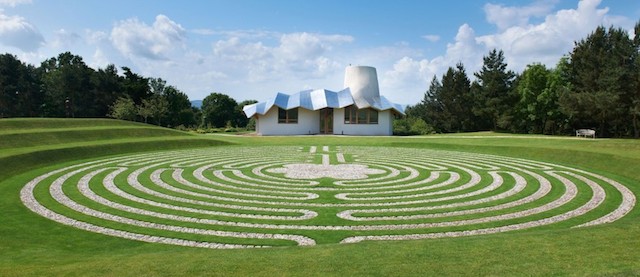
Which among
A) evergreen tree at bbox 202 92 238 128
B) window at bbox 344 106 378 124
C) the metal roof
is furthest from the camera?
evergreen tree at bbox 202 92 238 128

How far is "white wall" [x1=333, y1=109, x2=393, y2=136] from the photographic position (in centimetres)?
7156

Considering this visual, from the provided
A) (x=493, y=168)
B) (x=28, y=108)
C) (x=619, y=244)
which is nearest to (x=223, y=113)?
(x=28, y=108)


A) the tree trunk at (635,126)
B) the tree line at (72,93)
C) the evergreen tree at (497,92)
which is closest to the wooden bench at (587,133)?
the tree trunk at (635,126)

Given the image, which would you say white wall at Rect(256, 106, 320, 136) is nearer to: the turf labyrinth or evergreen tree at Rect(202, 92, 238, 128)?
evergreen tree at Rect(202, 92, 238, 128)

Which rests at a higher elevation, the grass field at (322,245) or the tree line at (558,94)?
the tree line at (558,94)

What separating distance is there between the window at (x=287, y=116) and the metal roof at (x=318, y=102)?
1370mm

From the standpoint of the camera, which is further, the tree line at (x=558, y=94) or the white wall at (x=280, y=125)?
the white wall at (x=280, y=125)

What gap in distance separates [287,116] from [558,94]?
137 ft

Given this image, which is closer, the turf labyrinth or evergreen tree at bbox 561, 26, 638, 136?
the turf labyrinth

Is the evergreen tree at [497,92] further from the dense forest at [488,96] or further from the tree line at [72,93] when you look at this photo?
the tree line at [72,93]

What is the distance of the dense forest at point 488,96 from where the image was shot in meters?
54.7

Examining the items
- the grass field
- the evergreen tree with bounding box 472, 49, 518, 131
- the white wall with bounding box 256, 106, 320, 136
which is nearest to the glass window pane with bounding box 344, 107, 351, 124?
the white wall with bounding box 256, 106, 320, 136

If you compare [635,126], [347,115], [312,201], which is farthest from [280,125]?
[312,201]

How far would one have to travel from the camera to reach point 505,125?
3019 inches
